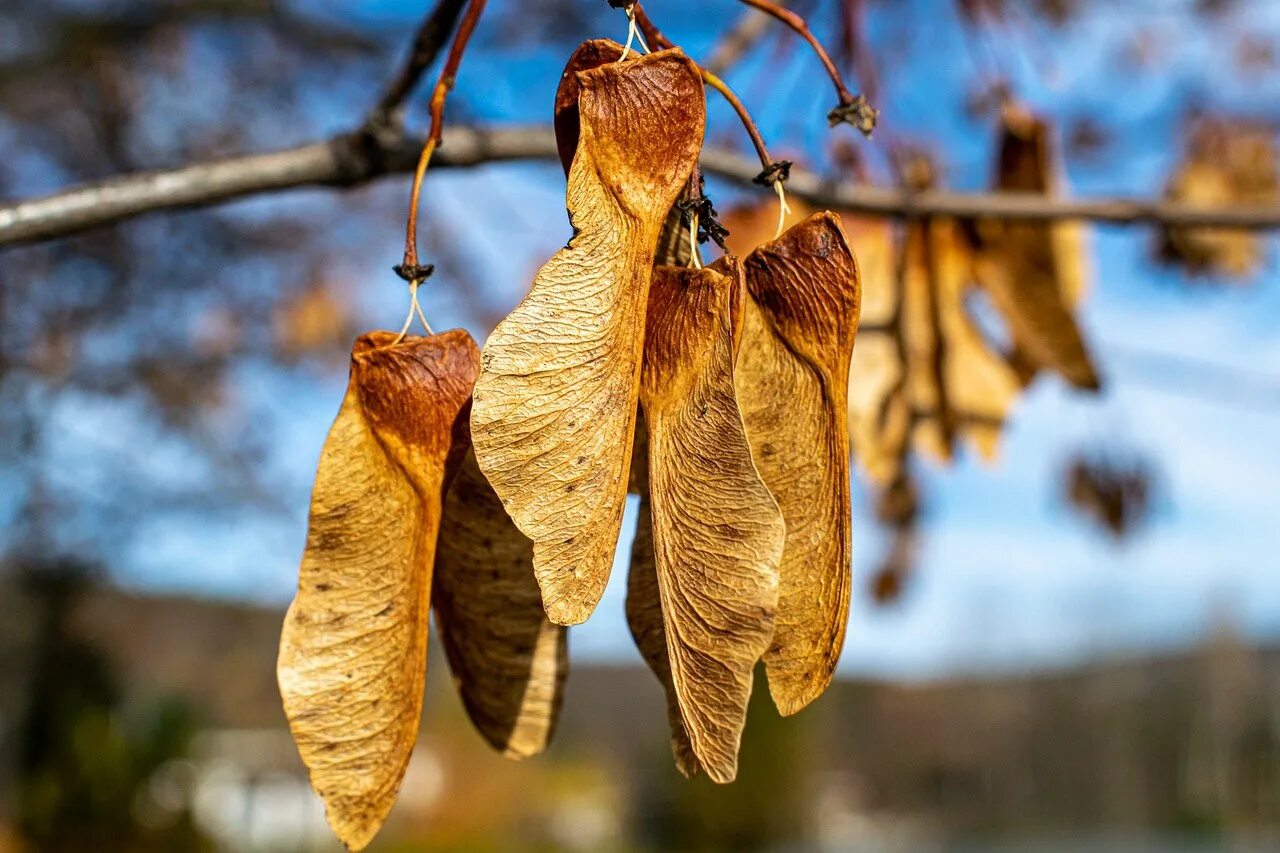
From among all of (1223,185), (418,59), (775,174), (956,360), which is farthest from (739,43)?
(1223,185)

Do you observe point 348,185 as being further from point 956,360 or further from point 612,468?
point 956,360

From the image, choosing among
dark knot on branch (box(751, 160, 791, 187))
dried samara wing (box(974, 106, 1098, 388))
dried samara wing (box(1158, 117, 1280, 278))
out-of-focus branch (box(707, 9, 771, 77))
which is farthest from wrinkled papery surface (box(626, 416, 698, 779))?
dried samara wing (box(1158, 117, 1280, 278))

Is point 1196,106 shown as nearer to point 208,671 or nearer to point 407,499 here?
point 407,499

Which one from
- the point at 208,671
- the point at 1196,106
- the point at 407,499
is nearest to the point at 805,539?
the point at 407,499

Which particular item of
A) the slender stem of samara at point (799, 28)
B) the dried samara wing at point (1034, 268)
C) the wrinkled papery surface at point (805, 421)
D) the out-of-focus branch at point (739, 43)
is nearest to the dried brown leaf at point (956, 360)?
the dried samara wing at point (1034, 268)

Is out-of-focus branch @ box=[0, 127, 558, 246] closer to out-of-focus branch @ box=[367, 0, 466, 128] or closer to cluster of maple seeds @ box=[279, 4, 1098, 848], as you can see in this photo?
out-of-focus branch @ box=[367, 0, 466, 128]

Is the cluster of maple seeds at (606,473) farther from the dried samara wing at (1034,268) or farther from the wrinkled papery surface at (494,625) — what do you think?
the dried samara wing at (1034,268)
